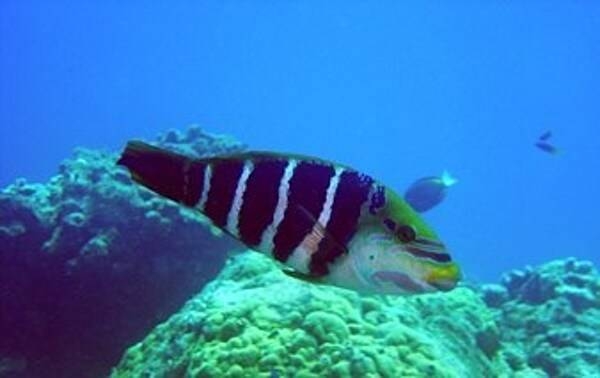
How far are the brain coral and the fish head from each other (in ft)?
8.47

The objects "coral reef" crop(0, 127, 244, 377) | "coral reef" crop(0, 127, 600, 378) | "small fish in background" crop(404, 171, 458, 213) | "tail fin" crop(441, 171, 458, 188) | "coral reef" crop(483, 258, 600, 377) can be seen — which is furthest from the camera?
"tail fin" crop(441, 171, 458, 188)

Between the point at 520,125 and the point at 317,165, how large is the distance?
16577cm

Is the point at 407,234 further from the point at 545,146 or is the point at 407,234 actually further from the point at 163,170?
the point at 545,146

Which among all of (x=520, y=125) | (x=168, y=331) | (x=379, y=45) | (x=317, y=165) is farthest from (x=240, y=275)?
(x=520, y=125)

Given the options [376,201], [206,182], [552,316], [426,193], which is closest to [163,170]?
[206,182]

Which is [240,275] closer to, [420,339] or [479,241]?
[420,339]

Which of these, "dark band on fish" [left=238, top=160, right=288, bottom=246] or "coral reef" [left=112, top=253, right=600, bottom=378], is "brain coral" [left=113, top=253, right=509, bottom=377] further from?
"dark band on fish" [left=238, top=160, right=288, bottom=246]

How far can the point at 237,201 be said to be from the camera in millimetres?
2115

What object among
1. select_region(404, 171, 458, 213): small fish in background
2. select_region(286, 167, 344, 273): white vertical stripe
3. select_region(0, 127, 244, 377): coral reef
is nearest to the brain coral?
select_region(286, 167, 344, 273): white vertical stripe

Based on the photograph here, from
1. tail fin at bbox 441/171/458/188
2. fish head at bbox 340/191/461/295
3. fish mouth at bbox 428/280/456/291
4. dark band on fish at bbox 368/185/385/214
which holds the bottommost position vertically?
fish mouth at bbox 428/280/456/291

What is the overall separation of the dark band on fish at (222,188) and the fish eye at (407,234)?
499mm

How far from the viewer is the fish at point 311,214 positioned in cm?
206

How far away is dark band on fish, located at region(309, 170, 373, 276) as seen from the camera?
6.79ft

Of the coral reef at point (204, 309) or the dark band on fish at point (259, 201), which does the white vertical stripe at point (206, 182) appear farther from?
the coral reef at point (204, 309)
